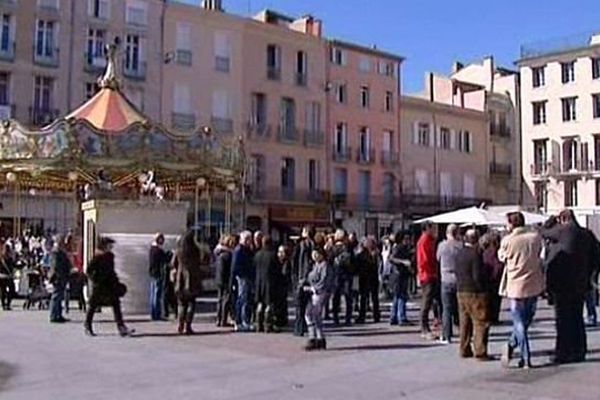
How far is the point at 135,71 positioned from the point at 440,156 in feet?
71.7

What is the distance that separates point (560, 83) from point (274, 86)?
808 inches

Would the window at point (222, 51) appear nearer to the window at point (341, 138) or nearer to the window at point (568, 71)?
the window at point (341, 138)

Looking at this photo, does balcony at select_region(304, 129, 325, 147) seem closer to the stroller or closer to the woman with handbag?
the stroller

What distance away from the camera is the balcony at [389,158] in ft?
171

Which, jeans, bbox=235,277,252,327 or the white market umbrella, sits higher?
the white market umbrella

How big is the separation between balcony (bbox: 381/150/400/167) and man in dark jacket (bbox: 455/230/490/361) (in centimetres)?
4050

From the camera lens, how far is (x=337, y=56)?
1976 inches

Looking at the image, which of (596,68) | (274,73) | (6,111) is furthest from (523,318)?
(596,68)

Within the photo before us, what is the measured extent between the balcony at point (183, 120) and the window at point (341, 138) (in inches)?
388

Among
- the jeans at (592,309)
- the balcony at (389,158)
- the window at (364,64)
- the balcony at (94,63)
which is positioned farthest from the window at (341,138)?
the jeans at (592,309)

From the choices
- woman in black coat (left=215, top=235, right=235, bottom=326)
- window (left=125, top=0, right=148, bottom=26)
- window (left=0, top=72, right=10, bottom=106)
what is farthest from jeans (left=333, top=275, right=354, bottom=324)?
window (left=125, top=0, right=148, bottom=26)

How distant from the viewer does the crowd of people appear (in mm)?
11320

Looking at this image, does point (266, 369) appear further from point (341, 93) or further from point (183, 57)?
point (341, 93)

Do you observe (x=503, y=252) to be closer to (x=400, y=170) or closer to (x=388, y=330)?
(x=388, y=330)
